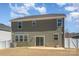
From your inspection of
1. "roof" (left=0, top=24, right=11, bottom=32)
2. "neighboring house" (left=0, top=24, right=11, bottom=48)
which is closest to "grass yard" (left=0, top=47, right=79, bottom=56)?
"neighboring house" (left=0, top=24, right=11, bottom=48)

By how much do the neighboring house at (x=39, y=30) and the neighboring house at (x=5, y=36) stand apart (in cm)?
9

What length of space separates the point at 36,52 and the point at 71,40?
2.14 ft

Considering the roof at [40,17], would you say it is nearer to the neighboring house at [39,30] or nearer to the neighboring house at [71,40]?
the neighboring house at [39,30]

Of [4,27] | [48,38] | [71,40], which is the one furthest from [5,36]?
[71,40]

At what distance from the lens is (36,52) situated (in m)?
3.50

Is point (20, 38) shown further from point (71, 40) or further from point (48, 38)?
point (71, 40)

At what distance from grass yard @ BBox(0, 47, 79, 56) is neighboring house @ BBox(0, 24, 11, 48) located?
0.30ft

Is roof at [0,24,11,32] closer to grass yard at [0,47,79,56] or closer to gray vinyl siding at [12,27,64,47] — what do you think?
gray vinyl siding at [12,27,64,47]

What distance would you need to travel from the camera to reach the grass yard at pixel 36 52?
349 cm

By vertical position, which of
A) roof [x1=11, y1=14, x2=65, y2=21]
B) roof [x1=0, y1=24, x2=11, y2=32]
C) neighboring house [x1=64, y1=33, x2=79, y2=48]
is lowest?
neighboring house [x1=64, y1=33, x2=79, y2=48]

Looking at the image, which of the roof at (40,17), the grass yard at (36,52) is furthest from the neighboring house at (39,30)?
the grass yard at (36,52)

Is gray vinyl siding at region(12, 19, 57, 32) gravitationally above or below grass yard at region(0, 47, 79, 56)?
above

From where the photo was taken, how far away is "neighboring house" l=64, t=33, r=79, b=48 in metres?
3.46

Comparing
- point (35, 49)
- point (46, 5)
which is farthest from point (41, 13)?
point (35, 49)
